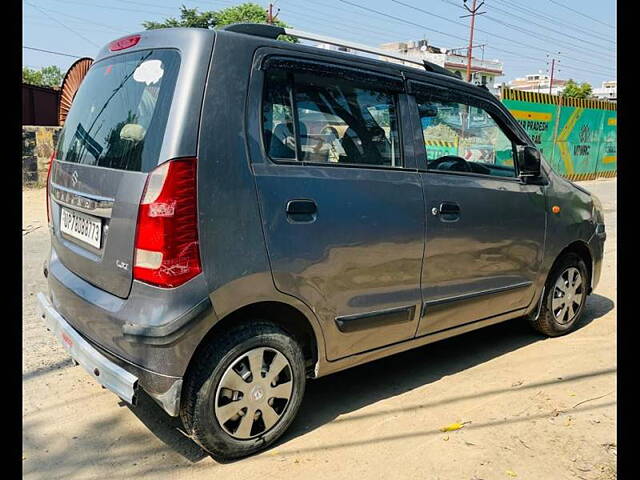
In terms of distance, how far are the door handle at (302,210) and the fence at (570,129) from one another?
1346cm

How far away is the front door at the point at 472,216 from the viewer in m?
3.43

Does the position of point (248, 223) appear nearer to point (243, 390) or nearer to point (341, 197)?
point (341, 197)

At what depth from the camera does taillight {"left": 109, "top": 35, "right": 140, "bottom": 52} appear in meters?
2.87

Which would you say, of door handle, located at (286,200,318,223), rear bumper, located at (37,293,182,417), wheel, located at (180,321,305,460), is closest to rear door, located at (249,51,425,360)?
door handle, located at (286,200,318,223)

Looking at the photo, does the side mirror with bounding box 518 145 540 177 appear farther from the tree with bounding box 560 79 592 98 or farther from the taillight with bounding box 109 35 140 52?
the tree with bounding box 560 79 592 98

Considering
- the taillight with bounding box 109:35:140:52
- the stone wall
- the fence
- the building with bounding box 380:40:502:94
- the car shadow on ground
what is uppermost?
the building with bounding box 380:40:502:94

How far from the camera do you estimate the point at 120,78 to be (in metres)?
2.84

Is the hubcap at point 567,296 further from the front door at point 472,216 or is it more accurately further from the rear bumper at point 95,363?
the rear bumper at point 95,363

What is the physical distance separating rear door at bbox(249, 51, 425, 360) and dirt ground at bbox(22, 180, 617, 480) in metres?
0.48

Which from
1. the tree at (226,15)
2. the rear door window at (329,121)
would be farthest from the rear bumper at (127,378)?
the tree at (226,15)

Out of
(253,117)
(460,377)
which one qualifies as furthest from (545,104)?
(253,117)

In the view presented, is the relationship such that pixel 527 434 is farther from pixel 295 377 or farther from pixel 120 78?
pixel 120 78
